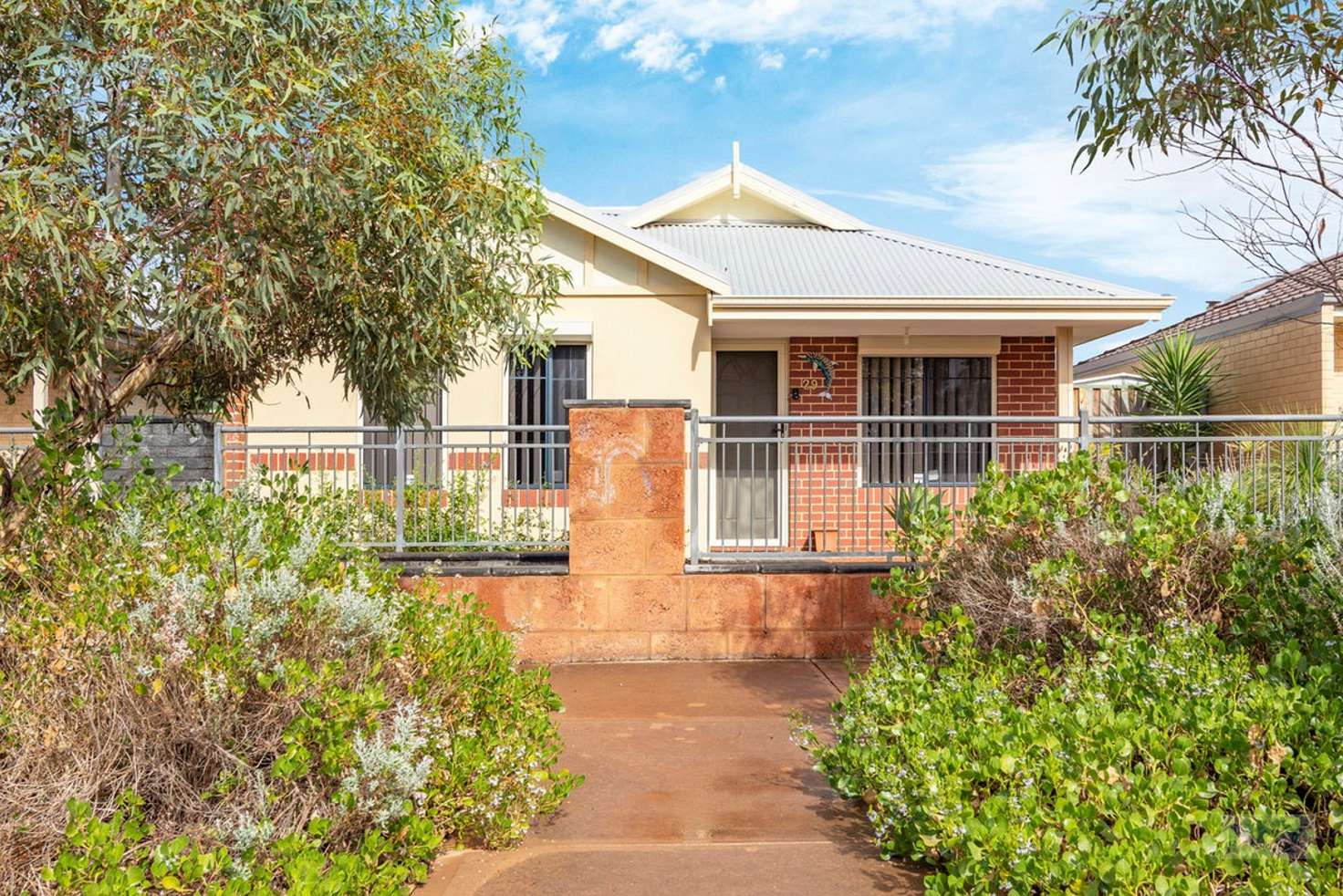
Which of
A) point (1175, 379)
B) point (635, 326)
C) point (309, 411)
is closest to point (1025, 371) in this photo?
point (1175, 379)

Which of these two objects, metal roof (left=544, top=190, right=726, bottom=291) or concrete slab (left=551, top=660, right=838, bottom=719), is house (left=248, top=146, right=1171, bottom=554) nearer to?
metal roof (left=544, top=190, right=726, bottom=291)

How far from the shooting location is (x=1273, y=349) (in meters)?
15.1

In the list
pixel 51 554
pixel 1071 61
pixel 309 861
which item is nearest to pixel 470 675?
pixel 309 861

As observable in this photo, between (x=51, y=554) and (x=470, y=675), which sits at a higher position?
(x=51, y=554)

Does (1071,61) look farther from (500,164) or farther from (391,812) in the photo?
(391,812)

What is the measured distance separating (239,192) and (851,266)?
977cm

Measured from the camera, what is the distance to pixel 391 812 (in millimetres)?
3539

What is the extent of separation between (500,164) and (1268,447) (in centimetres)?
595

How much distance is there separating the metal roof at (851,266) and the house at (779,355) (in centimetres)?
5

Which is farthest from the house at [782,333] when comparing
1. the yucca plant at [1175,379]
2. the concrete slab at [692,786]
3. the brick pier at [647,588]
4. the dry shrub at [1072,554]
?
the concrete slab at [692,786]

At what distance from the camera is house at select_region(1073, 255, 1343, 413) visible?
13562 millimetres

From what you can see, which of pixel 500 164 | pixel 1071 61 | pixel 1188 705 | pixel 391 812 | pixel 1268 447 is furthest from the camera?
pixel 1268 447

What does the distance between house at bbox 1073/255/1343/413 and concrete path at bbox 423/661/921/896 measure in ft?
30.2

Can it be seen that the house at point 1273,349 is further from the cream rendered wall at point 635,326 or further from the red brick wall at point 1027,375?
the cream rendered wall at point 635,326
